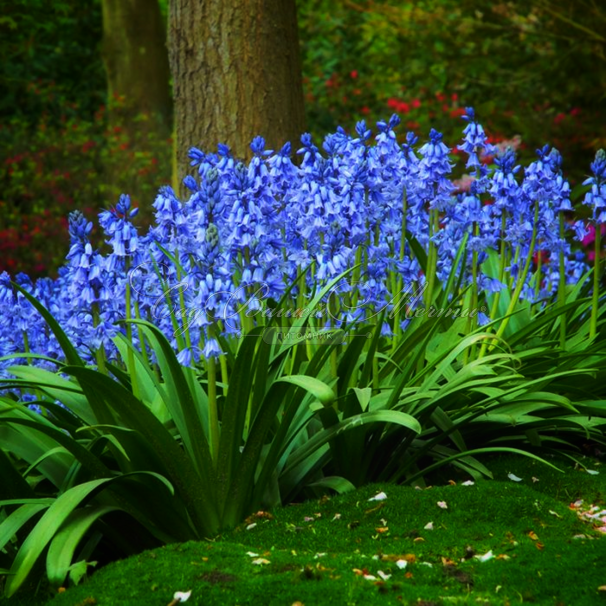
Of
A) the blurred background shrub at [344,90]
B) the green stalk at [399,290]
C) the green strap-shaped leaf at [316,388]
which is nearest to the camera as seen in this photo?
the green strap-shaped leaf at [316,388]

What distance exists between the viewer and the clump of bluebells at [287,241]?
437cm

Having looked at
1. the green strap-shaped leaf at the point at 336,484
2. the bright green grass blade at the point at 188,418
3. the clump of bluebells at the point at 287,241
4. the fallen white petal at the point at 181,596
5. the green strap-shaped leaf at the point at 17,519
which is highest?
the clump of bluebells at the point at 287,241

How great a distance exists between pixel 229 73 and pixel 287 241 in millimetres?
2710

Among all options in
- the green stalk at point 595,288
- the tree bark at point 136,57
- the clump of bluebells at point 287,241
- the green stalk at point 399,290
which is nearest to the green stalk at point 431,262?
the clump of bluebells at point 287,241

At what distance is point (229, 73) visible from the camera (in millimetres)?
7441

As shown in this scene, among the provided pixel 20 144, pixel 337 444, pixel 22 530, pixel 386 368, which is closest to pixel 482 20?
pixel 20 144

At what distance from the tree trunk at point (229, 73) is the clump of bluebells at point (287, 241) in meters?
1.89

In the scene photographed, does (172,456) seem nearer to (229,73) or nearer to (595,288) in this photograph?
(595,288)

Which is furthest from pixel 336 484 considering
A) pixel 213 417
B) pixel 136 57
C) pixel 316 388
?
pixel 136 57

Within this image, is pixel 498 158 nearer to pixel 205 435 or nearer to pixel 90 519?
pixel 205 435

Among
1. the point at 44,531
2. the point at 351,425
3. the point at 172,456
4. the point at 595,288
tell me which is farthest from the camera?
the point at 595,288

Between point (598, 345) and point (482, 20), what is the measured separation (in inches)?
320

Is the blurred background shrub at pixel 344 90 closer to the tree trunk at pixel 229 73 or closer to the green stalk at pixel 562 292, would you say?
the tree trunk at pixel 229 73

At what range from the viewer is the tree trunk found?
24.3 feet
